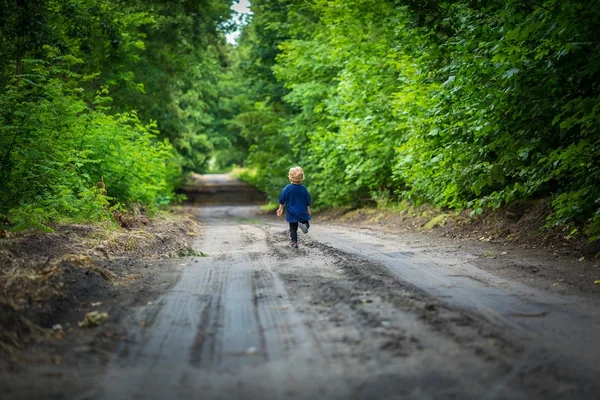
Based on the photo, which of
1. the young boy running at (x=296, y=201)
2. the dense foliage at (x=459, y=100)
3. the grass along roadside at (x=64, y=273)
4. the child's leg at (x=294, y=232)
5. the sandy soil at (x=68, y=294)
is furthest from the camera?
the young boy running at (x=296, y=201)

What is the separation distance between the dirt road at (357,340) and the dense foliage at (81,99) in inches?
185

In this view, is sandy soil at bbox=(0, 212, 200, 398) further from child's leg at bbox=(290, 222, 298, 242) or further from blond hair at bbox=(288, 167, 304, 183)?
blond hair at bbox=(288, 167, 304, 183)

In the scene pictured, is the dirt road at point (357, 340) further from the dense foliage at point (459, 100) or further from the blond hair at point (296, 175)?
the blond hair at point (296, 175)

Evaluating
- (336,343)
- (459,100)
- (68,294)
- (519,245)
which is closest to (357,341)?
(336,343)

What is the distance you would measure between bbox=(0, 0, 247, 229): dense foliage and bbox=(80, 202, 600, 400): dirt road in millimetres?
4710

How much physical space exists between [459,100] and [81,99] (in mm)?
11418

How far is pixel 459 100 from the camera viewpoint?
12.0 meters

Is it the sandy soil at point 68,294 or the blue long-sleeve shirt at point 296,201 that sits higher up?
the blue long-sleeve shirt at point 296,201

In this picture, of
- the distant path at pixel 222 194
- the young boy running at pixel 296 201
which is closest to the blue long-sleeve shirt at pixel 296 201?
the young boy running at pixel 296 201

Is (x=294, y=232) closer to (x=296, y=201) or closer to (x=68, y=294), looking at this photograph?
(x=296, y=201)

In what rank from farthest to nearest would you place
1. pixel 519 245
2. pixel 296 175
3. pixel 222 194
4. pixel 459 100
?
pixel 222 194
pixel 296 175
pixel 459 100
pixel 519 245

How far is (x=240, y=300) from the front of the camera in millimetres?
6496

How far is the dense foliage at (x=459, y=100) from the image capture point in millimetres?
9094

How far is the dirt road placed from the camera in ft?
12.4
